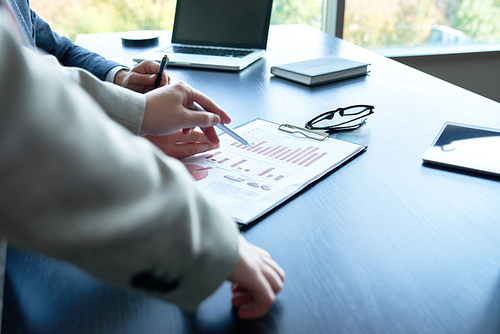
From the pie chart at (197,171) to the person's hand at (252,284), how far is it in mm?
260

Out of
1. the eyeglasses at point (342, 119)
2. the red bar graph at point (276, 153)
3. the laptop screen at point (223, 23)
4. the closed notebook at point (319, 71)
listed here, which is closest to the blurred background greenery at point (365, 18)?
the laptop screen at point (223, 23)

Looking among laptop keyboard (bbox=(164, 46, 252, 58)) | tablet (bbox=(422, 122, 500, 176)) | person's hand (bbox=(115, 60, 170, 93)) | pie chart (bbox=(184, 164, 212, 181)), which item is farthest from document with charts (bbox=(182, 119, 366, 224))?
laptop keyboard (bbox=(164, 46, 252, 58))

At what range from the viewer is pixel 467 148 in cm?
75

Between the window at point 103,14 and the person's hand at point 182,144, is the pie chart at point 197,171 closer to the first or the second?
the person's hand at point 182,144

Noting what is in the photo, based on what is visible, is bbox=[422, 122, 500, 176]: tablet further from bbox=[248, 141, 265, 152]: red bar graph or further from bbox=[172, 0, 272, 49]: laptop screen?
bbox=[172, 0, 272, 49]: laptop screen

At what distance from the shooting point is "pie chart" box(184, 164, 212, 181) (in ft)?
2.23

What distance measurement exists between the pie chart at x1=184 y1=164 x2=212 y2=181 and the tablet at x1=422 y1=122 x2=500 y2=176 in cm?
37

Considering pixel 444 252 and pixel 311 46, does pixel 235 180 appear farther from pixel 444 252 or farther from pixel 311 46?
pixel 311 46

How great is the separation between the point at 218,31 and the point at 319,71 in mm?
527

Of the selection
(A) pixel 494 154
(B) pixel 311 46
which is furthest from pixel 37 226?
(B) pixel 311 46

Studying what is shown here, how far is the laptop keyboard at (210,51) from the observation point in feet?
4.83

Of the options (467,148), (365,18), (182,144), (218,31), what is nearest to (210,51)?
(218,31)

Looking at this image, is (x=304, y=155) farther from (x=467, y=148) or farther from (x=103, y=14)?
(x=103, y=14)

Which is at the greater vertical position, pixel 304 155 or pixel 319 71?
pixel 319 71
